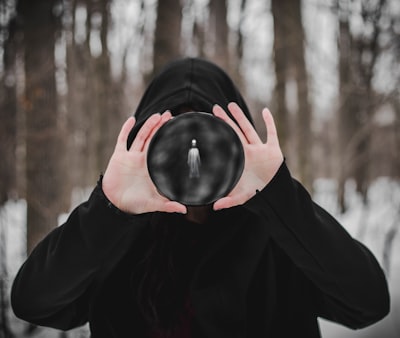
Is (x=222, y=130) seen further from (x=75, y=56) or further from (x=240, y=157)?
(x=75, y=56)

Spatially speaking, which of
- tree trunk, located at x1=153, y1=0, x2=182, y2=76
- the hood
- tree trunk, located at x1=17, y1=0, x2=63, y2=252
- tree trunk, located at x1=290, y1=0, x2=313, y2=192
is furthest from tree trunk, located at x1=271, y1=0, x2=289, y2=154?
the hood

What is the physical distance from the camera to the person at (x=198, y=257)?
1004mm

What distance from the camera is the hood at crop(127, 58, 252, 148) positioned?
1223 millimetres

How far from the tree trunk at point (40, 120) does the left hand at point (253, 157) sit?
9.93 ft

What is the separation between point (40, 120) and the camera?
363 centimetres

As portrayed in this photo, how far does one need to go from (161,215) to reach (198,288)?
269 mm

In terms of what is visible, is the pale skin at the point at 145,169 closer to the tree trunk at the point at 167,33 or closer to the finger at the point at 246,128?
the finger at the point at 246,128

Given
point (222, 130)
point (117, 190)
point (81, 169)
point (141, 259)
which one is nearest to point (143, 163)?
point (117, 190)

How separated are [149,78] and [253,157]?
13.9ft

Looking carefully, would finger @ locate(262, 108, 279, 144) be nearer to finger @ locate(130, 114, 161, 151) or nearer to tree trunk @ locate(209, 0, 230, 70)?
finger @ locate(130, 114, 161, 151)

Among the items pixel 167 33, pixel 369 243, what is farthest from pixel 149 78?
pixel 369 243

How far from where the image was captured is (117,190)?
1.05m

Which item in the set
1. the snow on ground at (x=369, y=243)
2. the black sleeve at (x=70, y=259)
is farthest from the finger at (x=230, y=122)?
the snow on ground at (x=369, y=243)

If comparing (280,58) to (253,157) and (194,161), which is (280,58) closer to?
(253,157)
